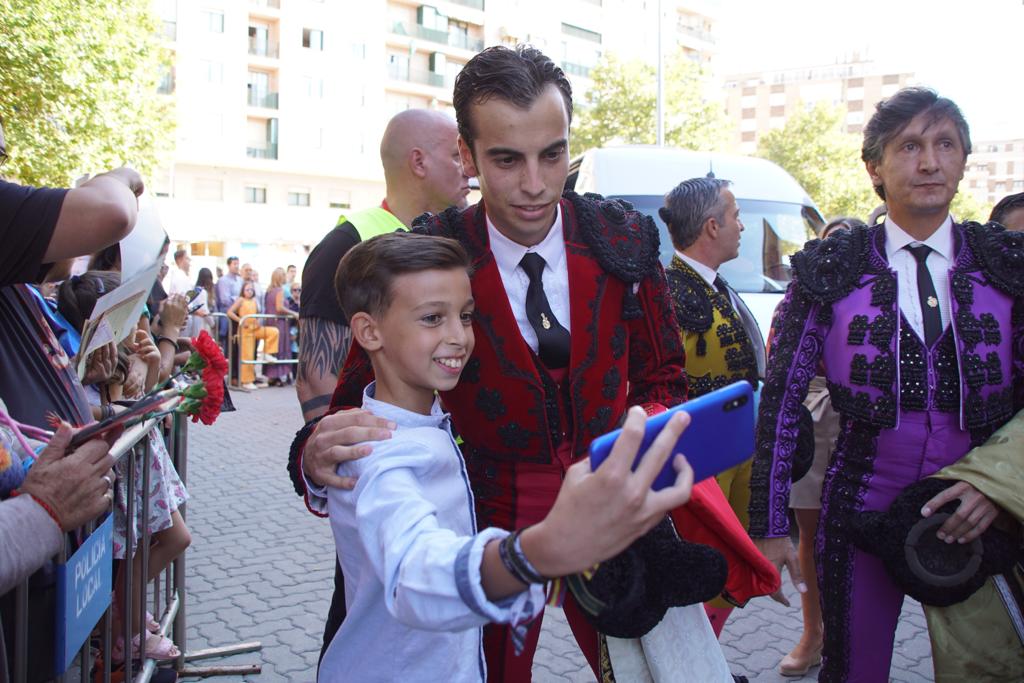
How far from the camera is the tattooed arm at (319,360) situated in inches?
117

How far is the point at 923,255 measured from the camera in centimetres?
284

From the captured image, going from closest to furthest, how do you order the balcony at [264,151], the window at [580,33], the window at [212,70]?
the window at [212,70] < the balcony at [264,151] < the window at [580,33]

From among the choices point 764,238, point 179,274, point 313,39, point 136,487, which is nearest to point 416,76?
point 313,39

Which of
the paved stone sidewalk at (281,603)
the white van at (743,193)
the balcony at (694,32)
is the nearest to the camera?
the paved stone sidewalk at (281,603)

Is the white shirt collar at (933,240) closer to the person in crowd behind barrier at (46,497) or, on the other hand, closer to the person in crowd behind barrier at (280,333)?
the person in crowd behind barrier at (46,497)

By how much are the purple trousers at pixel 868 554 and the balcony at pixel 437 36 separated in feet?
156

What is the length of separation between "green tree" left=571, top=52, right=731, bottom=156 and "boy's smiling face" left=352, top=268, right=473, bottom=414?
3293 cm

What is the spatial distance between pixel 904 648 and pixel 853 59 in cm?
11030

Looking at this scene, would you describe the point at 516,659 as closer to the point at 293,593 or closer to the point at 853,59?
the point at 293,593

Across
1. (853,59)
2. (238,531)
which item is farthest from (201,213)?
(853,59)

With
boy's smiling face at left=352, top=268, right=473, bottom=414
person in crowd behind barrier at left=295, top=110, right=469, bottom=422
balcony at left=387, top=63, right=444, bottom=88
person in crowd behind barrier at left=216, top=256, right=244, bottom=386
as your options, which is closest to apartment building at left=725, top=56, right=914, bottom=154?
balcony at left=387, top=63, right=444, bottom=88

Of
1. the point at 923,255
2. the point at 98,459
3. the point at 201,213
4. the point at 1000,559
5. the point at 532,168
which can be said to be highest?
the point at 201,213

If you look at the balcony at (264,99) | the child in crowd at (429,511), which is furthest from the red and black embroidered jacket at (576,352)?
the balcony at (264,99)

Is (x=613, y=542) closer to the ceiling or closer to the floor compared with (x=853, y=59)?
closer to the floor
